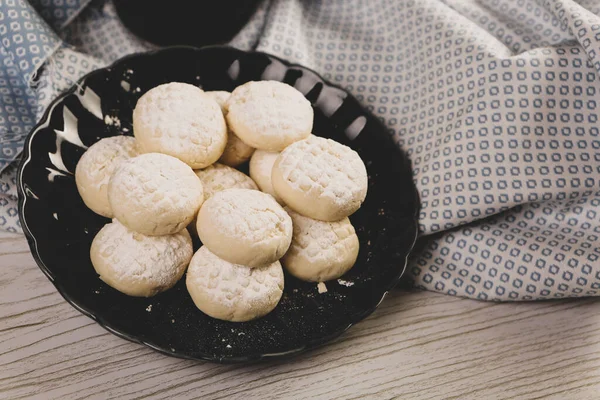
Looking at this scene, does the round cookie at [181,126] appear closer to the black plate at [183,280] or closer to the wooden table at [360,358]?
the black plate at [183,280]

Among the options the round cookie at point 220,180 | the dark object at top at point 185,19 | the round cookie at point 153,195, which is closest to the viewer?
the round cookie at point 153,195

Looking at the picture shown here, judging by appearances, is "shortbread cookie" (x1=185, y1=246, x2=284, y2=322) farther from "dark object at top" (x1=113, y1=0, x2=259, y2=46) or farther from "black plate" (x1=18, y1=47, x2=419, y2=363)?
"dark object at top" (x1=113, y1=0, x2=259, y2=46)

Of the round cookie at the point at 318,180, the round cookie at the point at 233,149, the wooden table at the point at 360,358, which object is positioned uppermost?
the round cookie at the point at 318,180

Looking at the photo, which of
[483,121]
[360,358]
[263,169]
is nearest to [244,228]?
[263,169]

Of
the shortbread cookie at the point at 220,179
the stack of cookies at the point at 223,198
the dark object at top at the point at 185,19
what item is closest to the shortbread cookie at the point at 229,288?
the stack of cookies at the point at 223,198

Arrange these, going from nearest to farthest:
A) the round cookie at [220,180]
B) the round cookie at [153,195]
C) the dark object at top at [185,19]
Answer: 1. the round cookie at [153,195]
2. the round cookie at [220,180]
3. the dark object at top at [185,19]

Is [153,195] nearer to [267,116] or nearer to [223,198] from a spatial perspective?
[223,198]

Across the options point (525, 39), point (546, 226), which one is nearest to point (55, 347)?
point (546, 226)
